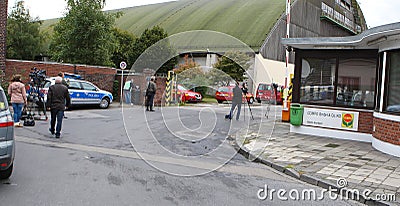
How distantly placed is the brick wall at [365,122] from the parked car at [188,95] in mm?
5836

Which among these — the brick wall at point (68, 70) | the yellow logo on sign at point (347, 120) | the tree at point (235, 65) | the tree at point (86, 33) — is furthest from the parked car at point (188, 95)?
the tree at point (86, 33)

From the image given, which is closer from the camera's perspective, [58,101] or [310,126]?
[58,101]

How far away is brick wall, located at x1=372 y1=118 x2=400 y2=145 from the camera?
8578 mm

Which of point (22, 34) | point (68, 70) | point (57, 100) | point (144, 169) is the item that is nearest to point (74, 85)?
point (68, 70)

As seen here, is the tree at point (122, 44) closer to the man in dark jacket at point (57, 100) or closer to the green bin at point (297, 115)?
the man in dark jacket at point (57, 100)

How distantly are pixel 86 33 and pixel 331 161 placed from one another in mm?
22512

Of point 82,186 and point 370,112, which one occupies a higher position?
point 370,112

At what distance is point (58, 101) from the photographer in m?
9.82

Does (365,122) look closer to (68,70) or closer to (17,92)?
(17,92)

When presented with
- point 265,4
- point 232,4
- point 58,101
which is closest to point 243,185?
point 58,101

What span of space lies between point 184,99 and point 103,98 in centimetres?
1283

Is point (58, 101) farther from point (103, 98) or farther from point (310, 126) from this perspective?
point (103, 98)

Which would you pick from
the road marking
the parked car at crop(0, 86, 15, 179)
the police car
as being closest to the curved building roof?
the road marking

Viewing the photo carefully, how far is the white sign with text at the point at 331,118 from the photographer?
1098cm
